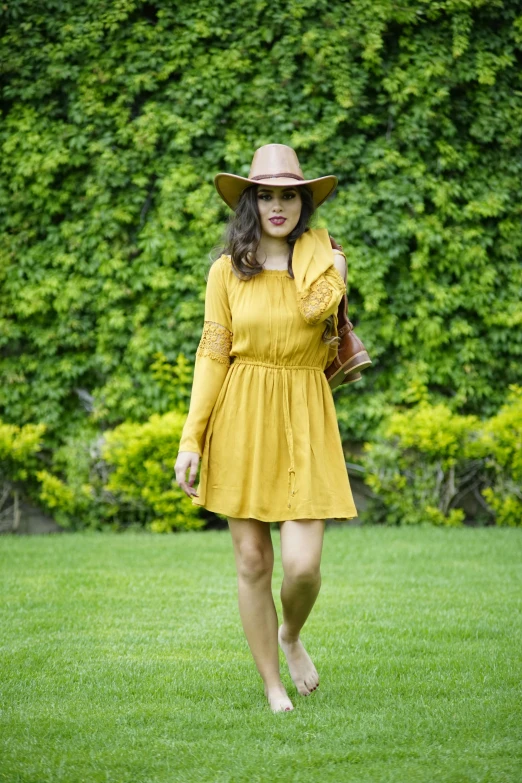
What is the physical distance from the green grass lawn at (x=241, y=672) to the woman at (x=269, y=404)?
1.14 ft

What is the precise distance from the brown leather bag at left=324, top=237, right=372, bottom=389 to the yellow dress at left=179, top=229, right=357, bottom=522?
0.13 metres

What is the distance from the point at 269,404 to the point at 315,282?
17.4 inches

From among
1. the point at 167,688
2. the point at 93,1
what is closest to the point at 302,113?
the point at 93,1

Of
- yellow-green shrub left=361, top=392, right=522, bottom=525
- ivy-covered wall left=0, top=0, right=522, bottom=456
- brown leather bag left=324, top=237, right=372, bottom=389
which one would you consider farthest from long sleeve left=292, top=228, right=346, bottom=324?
ivy-covered wall left=0, top=0, right=522, bottom=456

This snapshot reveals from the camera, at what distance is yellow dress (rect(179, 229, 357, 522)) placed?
335cm

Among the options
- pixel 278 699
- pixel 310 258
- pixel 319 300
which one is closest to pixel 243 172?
pixel 310 258

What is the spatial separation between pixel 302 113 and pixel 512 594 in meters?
4.40

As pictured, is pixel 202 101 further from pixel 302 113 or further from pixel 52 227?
pixel 52 227

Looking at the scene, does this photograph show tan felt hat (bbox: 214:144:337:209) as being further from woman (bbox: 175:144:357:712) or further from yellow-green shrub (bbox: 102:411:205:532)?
yellow-green shrub (bbox: 102:411:205:532)

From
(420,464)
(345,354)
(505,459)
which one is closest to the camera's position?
(345,354)

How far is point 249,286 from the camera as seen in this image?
3.42 m

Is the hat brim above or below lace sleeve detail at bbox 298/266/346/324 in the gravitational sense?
above

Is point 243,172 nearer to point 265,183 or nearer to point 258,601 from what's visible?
point 265,183

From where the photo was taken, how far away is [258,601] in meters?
3.39
